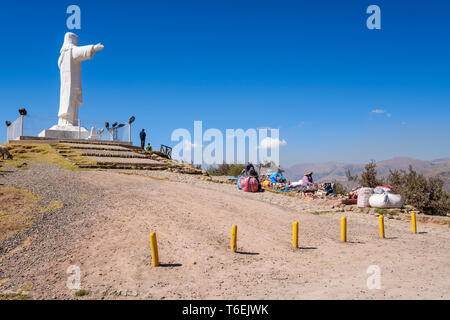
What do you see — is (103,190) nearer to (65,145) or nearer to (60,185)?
(60,185)

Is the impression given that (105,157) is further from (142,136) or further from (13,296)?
(13,296)

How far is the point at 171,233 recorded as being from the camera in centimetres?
860

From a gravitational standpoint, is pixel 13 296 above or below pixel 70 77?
below

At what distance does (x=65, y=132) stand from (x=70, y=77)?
17.9 ft

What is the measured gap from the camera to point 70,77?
30.5m

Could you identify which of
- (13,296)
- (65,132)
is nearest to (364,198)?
(13,296)

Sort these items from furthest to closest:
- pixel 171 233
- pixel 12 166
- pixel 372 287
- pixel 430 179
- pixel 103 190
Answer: pixel 430 179 < pixel 12 166 < pixel 103 190 < pixel 171 233 < pixel 372 287

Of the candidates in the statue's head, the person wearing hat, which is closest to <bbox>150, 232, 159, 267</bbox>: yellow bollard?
the person wearing hat

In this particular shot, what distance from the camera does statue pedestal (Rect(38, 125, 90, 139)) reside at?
2756 centimetres

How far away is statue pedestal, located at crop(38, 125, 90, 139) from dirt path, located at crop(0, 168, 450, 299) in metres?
18.5

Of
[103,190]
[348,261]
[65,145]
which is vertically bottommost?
[348,261]

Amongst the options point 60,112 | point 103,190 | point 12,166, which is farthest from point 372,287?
point 60,112

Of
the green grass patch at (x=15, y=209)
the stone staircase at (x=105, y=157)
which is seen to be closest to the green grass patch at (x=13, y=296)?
the green grass patch at (x=15, y=209)
